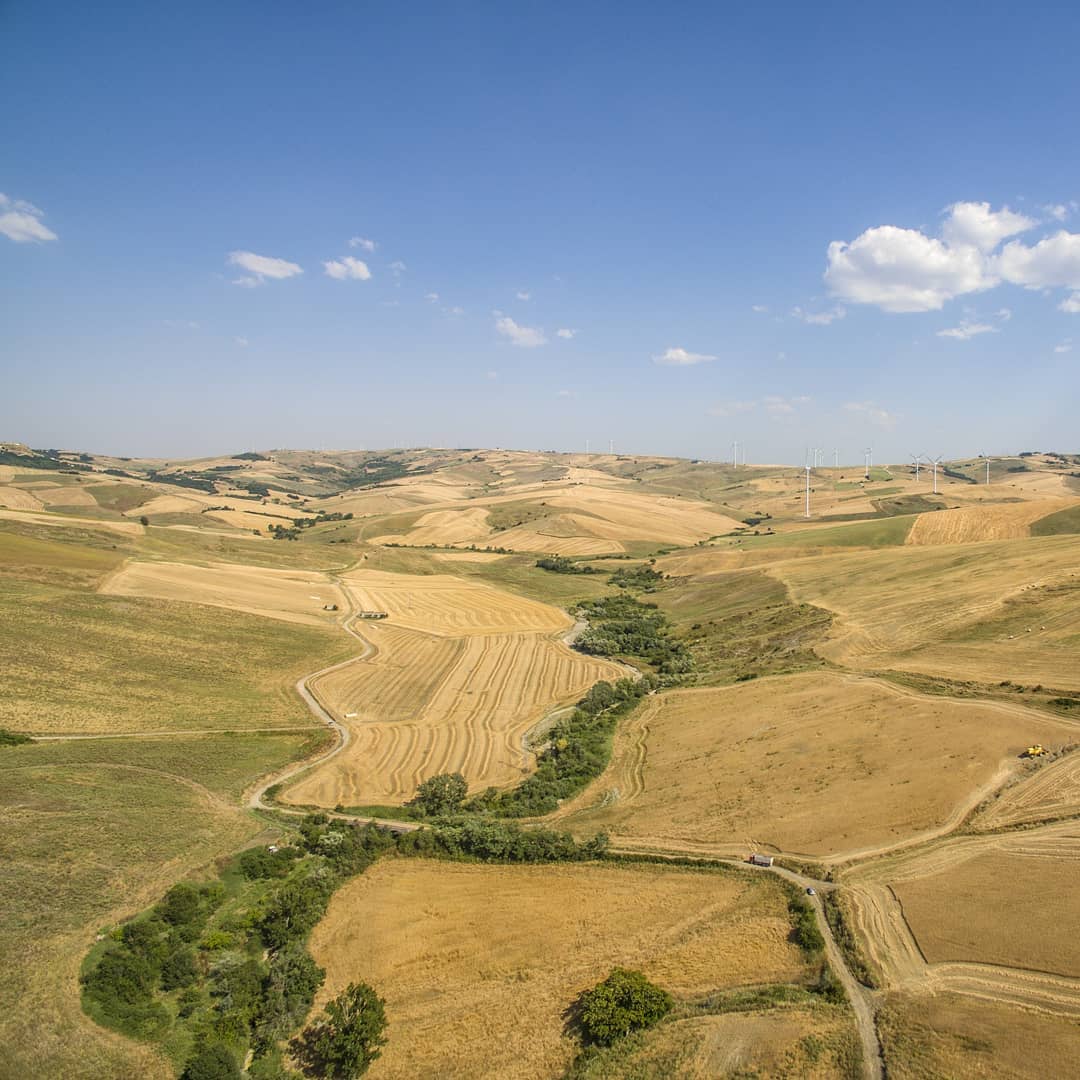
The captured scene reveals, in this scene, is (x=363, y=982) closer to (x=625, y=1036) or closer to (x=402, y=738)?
(x=625, y=1036)

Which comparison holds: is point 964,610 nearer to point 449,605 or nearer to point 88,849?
point 449,605

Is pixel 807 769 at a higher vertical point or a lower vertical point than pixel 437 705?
higher

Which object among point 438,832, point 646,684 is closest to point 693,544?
point 646,684

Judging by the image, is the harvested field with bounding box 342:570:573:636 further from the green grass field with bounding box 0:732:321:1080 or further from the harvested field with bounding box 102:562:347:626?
the green grass field with bounding box 0:732:321:1080

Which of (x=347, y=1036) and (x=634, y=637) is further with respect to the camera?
(x=634, y=637)

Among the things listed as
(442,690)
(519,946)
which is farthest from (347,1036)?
(442,690)

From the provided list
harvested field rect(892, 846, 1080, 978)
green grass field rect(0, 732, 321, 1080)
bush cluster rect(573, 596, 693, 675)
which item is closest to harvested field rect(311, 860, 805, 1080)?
harvested field rect(892, 846, 1080, 978)
